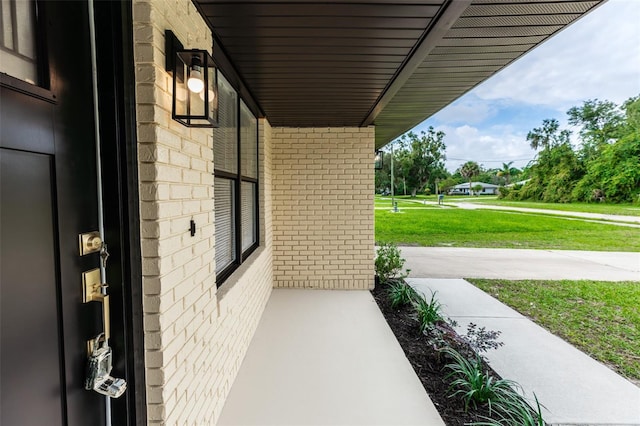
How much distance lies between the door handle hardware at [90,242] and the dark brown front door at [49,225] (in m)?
0.02

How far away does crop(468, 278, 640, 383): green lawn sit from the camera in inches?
114

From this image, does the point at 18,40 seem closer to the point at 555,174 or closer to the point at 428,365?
the point at 428,365

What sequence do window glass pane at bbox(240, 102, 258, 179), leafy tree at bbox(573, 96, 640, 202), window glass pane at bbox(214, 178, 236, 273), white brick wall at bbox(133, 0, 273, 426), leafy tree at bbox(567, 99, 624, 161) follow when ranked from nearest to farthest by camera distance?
white brick wall at bbox(133, 0, 273, 426)
window glass pane at bbox(214, 178, 236, 273)
window glass pane at bbox(240, 102, 258, 179)
leafy tree at bbox(573, 96, 640, 202)
leafy tree at bbox(567, 99, 624, 161)

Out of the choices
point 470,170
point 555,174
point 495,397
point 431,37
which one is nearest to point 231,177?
point 431,37

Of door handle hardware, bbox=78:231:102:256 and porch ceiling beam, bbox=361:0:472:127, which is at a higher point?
porch ceiling beam, bbox=361:0:472:127

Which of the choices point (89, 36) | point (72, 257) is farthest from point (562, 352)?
point (89, 36)

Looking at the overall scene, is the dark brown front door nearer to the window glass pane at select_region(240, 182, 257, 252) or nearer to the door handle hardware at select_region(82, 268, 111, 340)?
the door handle hardware at select_region(82, 268, 111, 340)

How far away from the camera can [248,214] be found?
11.5 ft

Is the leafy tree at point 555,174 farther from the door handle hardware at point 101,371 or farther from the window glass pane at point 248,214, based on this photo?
the door handle hardware at point 101,371

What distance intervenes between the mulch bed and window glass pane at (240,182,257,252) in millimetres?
1927

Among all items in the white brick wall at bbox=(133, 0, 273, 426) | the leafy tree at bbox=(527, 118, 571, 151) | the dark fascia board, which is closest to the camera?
the white brick wall at bbox=(133, 0, 273, 426)

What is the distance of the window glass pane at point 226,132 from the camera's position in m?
2.25

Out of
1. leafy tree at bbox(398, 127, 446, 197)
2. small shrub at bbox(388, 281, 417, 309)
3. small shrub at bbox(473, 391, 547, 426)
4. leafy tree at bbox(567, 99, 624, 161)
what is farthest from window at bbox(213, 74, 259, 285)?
leafy tree at bbox(398, 127, 446, 197)

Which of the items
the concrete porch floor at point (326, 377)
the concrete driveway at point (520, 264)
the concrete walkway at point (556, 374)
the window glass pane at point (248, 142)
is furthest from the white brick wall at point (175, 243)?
the concrete driveway at point (520, 264)
